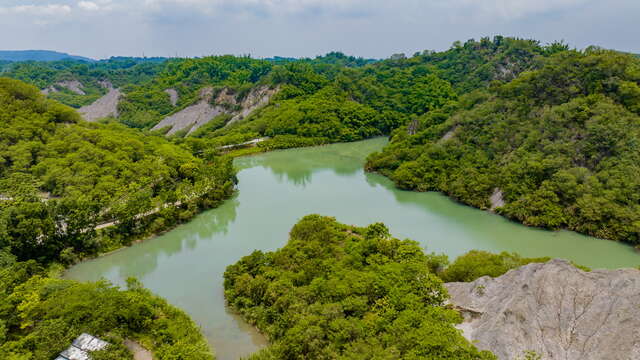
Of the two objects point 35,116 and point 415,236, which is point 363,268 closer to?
point 415,236

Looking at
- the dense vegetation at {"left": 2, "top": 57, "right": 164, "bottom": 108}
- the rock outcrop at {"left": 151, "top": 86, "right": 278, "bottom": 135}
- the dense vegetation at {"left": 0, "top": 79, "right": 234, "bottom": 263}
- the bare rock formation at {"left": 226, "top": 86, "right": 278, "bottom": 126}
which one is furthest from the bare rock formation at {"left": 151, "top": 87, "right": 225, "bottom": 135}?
the dense vegetation at {"left": 2, "top": 57, "right": 164, "bottom": 108}

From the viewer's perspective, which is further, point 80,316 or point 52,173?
point 52,173

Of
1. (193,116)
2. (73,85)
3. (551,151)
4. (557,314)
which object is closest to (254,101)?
(193,116)

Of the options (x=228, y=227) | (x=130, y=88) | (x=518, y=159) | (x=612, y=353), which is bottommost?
(x=228, y=227)

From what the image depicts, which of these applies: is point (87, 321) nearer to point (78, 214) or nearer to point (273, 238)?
point (78, 214)

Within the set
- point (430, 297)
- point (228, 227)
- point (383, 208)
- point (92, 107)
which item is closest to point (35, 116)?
point (228, 227)

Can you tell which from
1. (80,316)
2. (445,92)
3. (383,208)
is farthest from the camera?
(445,92)

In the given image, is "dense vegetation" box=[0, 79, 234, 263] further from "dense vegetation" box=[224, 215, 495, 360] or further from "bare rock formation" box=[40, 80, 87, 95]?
"bare rock formation" box=[40, 80, 87, 95]
